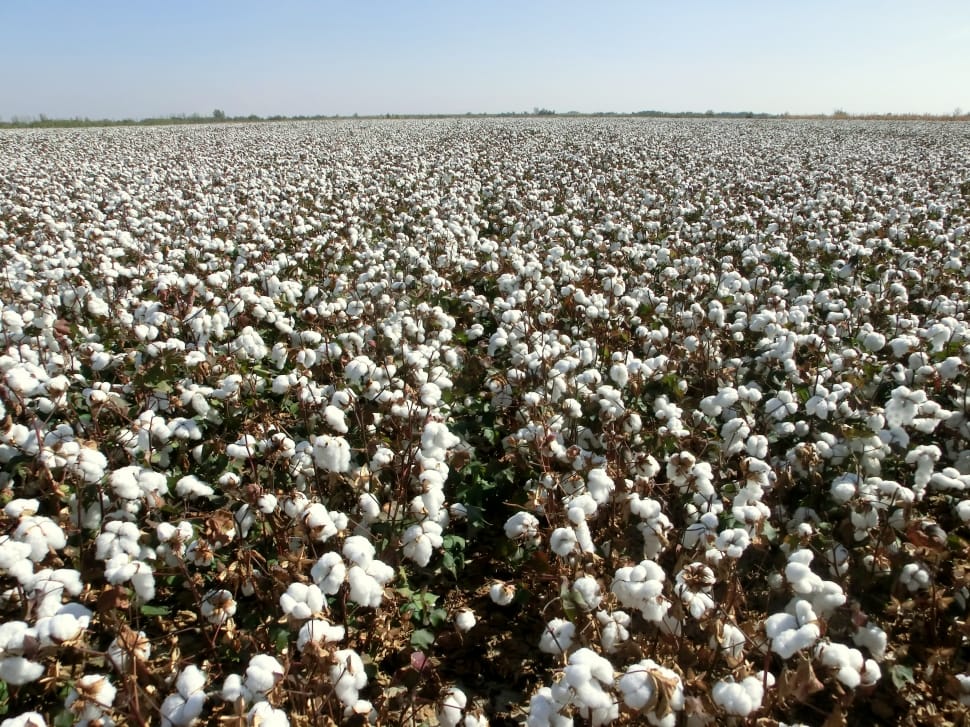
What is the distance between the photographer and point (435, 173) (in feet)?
49.2

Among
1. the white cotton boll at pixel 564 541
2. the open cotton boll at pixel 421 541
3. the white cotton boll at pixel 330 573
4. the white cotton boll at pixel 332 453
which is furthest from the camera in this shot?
the white cotton boll at pixel 332 453

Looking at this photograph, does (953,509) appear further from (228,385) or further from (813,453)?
(228,385)

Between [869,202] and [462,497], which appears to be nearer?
[462,497]

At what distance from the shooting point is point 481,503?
330cm

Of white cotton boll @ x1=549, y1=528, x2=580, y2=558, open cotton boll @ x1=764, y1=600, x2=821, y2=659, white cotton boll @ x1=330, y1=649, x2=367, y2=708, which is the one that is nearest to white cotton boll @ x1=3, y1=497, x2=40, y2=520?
white cotton boll @ x1=330, y1=649, x2=367, y2=708

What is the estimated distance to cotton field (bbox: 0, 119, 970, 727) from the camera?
199 cm

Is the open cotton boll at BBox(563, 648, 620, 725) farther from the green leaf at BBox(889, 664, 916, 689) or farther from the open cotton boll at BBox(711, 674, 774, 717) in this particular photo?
the green leaf at BBox(889, 664, 916, 689)

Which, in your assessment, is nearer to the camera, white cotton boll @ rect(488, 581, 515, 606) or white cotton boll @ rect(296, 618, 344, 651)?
white cotton boll @ rect(296, 618, 344, 651)

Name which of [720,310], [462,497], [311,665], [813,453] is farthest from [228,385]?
[720,310]

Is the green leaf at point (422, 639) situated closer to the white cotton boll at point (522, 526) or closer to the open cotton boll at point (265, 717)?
the white cotton boll at point (522, 526)

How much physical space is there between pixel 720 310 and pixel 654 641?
122 inches

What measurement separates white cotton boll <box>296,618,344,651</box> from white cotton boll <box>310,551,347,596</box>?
10cm

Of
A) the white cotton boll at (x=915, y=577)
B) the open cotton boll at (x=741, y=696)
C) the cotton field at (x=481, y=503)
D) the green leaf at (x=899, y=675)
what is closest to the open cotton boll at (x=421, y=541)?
the cotton field at (x=481, y=503)

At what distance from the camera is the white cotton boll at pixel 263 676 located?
169 cm
